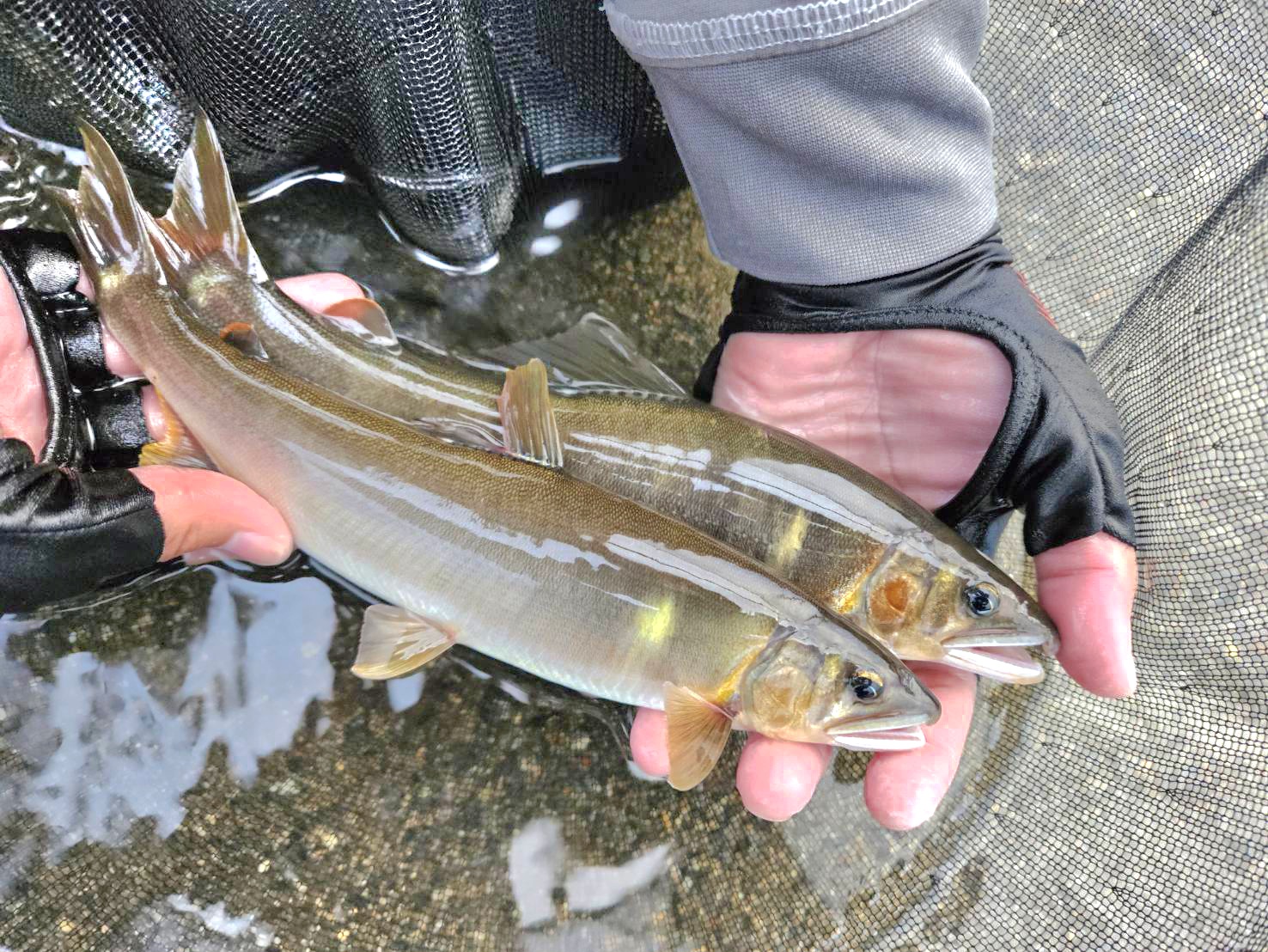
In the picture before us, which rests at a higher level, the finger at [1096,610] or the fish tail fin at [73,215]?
the fish tail fin at [73,215]

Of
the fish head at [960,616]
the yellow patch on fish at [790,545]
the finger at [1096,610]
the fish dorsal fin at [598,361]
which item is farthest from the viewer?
the fish dorsal fin at [598,361]

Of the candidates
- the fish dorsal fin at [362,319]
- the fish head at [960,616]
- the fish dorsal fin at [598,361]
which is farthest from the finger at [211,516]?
the fish head at [960,616]

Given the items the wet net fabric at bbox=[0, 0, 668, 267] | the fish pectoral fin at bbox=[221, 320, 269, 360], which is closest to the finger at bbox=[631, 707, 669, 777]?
the fish pectoral fin at bbox=[221, 320, 269, 360]

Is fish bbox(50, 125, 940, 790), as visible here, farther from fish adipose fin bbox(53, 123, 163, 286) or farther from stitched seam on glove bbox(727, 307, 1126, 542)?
stitched seam on glove bbox(727, 307, 1126, 542)

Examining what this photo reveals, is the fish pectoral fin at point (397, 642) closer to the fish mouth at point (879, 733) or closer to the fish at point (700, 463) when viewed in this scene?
the fish at point (700, 463)

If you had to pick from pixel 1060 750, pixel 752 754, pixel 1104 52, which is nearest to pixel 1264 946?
pixel 1060 750

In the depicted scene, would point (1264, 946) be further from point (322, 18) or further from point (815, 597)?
point (322, 18)
